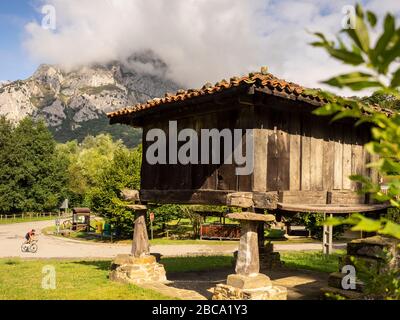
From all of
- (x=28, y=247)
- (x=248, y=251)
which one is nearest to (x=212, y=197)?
(x=248, y=251)

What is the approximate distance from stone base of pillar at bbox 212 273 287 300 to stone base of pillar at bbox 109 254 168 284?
10.8 feet

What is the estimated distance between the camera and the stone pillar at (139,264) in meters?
10.5

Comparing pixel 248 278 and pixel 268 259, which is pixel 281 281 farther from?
pixel 248 278

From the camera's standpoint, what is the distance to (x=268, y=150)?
26.1 feet

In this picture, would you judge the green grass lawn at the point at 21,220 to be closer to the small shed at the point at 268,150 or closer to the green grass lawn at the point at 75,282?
the green grass lawn at the point at 75,282

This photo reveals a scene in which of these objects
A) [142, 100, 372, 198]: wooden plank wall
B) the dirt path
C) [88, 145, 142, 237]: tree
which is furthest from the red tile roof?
[88, 145, 142, 237]: tree

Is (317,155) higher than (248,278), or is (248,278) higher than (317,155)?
(317,155)

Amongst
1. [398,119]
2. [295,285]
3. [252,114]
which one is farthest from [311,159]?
[398,119]

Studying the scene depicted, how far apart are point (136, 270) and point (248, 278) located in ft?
13.2

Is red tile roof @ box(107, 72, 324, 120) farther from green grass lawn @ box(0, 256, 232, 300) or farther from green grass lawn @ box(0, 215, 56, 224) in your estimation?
green grass lawn @ box(0, 215, 56, 224)

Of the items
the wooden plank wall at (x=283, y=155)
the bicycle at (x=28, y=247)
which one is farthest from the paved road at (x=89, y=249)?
the wooden plank wall at (x=283, y=155)

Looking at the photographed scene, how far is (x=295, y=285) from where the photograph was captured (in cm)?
1084

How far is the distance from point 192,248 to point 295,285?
12.9m

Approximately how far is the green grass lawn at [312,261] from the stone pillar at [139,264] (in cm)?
607
